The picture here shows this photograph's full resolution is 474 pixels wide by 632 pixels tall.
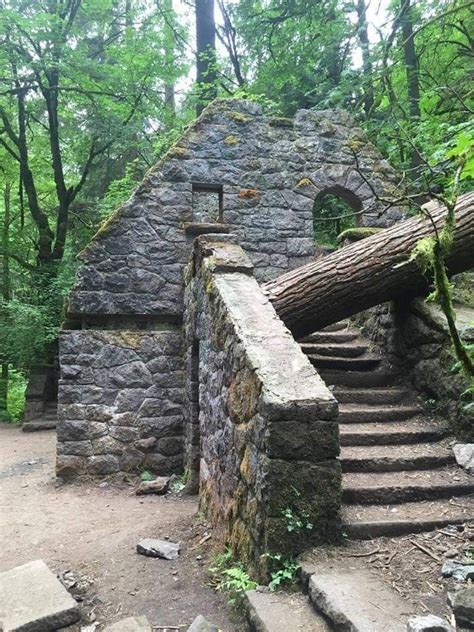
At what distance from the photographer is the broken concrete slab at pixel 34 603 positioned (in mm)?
2516

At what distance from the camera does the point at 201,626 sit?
244cm

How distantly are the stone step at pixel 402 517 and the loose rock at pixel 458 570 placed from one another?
0.37 meters

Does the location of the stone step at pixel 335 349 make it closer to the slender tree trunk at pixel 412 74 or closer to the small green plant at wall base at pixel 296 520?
the small green plant at wall base at pixel 296 520

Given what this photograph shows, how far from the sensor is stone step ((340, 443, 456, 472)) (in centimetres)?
329

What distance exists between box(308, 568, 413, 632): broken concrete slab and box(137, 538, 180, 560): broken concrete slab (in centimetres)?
154

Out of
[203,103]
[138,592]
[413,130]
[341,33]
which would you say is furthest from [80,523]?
[341,33]

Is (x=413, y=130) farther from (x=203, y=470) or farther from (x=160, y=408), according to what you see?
(x=203, y=470)

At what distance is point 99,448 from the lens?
566 centimetres

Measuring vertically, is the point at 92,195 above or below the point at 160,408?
above

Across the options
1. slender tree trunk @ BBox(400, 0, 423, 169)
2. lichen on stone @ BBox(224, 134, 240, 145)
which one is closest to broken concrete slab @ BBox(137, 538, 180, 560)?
lichen on stone @ BBox(224, 134, 240, 145)

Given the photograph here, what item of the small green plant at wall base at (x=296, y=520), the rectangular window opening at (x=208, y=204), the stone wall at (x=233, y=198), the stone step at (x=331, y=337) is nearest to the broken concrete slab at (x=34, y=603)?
the small green plant at wall base at (x=296, y=520)

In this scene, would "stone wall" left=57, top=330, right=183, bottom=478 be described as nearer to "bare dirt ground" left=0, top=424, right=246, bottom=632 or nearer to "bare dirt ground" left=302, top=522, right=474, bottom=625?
"bare dirt ground" left=0, top=424, right=246, bottom=632

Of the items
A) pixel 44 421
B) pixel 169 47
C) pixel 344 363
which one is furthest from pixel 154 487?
pixel 169 47

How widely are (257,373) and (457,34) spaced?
10.9 meters
